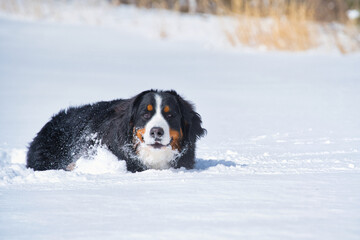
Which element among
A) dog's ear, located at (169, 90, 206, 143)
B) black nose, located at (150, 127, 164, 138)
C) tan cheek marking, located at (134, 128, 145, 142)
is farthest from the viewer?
dog's ear, located at (169, 90, 206, 143)

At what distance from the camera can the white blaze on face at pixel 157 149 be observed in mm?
4301

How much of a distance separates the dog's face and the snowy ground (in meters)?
0.27

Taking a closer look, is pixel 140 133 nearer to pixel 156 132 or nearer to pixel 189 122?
pixel 156 132

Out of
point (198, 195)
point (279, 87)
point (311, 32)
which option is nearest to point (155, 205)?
point (198, 195)

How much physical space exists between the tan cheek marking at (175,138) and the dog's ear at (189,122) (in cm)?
12

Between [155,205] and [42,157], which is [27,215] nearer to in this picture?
[155,205]

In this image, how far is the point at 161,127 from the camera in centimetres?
425

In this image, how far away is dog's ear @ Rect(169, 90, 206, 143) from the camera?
4.73m

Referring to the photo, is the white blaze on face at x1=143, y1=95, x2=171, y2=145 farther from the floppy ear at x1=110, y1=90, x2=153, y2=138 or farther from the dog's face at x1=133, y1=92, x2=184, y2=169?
the floppy ear at x1=110, y1=90, x2=153, y2=138

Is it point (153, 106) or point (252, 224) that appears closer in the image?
point (252, 224)

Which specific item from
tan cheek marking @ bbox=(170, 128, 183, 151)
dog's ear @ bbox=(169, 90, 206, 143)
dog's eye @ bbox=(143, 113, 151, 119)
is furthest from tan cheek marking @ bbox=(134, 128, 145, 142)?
dog's ear @ bbox=(169, 90, 206, 143)

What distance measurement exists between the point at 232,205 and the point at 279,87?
765 cm

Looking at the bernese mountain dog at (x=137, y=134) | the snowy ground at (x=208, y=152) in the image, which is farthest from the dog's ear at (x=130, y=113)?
the snowy ground at (x=208, y=152)

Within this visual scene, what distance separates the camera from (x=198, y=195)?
3182mm
